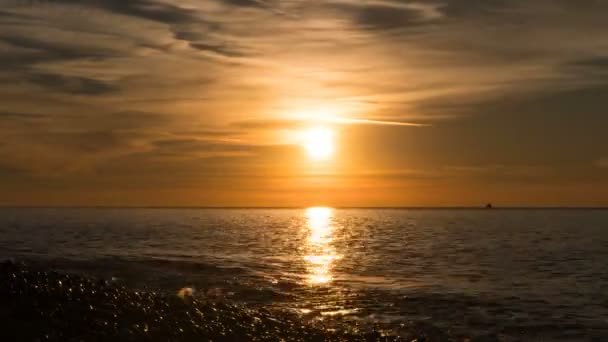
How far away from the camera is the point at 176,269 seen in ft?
120

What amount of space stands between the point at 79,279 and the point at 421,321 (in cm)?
1335

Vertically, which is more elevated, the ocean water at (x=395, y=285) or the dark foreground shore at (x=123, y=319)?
the dark foreground shore at (x=123, y=319)

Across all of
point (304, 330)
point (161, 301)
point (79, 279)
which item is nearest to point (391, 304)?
point (304, 330)

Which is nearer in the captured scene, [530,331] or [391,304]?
[530,331]

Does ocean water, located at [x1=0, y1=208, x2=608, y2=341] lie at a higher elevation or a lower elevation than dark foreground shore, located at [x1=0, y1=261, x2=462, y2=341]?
lower

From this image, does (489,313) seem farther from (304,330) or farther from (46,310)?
(46,310)

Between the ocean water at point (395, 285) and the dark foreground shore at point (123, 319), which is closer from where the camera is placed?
the dark foreground shore at point (123, 319)

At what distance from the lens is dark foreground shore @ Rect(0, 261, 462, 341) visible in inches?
599

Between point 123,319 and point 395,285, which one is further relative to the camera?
point 395,285

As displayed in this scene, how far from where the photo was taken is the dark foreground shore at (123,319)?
15203 mm

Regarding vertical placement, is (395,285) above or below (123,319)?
below

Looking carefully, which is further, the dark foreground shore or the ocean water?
the ocean water

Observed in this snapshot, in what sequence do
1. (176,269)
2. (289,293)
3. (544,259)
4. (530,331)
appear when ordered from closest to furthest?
1. (530,331)
2. (289,293)
3. (176,269)
4. (544,259)

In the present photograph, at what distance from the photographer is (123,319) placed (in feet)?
54.2
